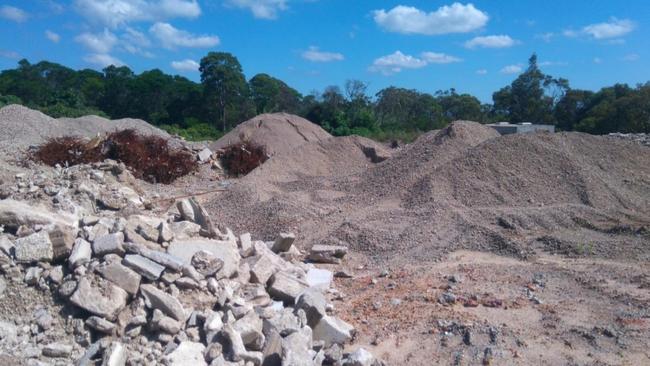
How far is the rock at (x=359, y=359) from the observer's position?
4332 mm

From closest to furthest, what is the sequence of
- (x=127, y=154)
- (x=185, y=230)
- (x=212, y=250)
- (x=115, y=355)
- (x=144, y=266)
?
(x=115, y=355) → (x=144, y=266) → (x=212, y=250) → (x=185, y=230) → (x=127, y=154)

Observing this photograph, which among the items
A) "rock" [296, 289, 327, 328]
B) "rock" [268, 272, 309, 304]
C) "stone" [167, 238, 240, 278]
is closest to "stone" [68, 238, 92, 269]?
"stone" [167, 238, 240, 278]

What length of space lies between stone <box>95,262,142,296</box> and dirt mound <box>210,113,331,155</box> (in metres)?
12.2

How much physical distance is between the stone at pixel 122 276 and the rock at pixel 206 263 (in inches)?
24.1

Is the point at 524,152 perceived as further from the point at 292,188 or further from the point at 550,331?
the point at 550,331

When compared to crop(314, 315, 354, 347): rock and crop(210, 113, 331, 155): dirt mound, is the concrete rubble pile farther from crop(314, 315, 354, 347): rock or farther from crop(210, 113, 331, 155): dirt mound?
crop(210, 113, 331, 155): dirt mound

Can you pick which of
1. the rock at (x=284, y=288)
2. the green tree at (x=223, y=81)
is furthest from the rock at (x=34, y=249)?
the green tree at (x=223, y=81)

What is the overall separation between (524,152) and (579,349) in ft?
21.6

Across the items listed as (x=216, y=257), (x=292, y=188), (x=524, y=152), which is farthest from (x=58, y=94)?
(x=216, y=257)

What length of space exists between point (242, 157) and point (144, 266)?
10.4m

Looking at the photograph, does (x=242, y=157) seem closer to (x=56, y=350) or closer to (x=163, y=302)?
(x=163, y=302)

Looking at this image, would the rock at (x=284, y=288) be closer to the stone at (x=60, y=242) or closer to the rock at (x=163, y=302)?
the rock at (x=163, y=302)

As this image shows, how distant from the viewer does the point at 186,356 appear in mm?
4125

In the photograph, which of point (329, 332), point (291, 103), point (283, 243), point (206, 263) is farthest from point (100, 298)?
point (291, 103)
